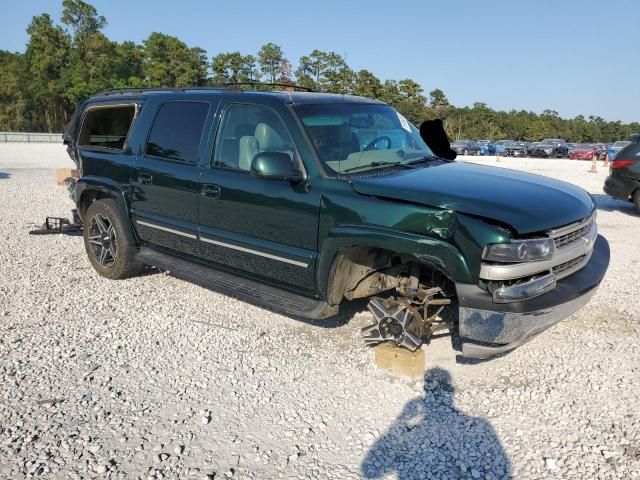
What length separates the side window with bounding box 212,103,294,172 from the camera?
4.09 meters

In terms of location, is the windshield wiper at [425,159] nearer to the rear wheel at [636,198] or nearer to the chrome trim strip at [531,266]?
the chrome trim strip at [531,266]

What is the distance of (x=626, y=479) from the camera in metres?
2.66

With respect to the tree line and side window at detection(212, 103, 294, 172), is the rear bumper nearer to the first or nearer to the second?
side window at detection(212, 103, 294, 172)

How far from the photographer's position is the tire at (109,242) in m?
5.43

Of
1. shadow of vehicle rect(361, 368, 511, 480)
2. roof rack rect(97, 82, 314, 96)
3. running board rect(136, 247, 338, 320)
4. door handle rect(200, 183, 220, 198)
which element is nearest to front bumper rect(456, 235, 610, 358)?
shadow of vehicle rect(361, 368, 511, 480)

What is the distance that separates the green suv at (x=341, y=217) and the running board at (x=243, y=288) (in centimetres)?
1

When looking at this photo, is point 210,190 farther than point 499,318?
Yes

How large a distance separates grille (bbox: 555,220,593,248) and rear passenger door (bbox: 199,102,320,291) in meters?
1.63

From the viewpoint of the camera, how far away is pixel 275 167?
370 centimetres

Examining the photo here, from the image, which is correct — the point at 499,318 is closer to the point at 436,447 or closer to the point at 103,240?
the point at 436,447

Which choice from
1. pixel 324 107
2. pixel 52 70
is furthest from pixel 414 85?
pixel 324 107

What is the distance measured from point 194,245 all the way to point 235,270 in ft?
1.70

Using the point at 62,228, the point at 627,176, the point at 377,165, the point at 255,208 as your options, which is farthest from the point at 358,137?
the point at 627,176

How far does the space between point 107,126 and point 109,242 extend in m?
1.28
